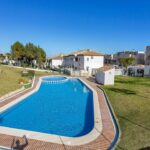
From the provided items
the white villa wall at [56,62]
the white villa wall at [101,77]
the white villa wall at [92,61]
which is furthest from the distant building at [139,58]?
the white villa wall at [101,77]

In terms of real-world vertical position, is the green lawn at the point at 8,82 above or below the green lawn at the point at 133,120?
above

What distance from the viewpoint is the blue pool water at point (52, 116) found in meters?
13.6

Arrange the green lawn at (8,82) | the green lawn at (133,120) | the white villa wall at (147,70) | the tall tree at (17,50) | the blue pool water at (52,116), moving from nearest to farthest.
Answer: the green lawn at (133,120), the blue pool water at (52,116), the green lawn at (8,82), the white villa wall at (147,70), the tall tree at (17,50)

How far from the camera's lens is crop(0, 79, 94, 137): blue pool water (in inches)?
537

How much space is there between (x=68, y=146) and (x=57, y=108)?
8932 millimetres

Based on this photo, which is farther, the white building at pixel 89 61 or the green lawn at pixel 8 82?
the white building at pixel 89 61

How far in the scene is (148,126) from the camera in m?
12.8

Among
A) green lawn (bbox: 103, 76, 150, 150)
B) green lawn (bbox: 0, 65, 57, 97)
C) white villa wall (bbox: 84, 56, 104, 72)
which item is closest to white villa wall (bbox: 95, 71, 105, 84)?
green lawn (bbox: 103, 76, 150, 150)

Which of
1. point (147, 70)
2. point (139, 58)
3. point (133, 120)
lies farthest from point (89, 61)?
point (133, 120)

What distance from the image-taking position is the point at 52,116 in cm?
1666

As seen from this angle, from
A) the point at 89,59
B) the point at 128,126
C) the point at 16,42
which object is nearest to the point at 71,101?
the point at 128,126

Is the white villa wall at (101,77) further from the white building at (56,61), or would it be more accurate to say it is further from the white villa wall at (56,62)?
the white villa wall at (56,62)

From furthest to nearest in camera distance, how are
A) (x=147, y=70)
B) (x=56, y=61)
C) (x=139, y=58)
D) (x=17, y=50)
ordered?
1. (x=139, y=58)
2. (x=56, y=61)
3. (x=17, y=50)
4. (x=147, y=70)

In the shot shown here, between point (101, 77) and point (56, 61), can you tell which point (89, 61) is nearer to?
point (101, 77)
